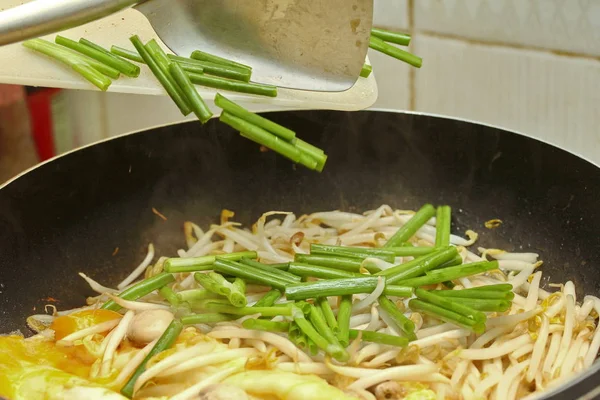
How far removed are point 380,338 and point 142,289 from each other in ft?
1.70

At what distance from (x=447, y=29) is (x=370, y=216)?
625mm

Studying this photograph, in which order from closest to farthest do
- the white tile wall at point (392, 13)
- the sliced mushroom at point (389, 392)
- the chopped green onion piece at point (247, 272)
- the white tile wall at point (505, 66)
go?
the sliced mushroom at point (389, 392)
the chopped green onion piece at point (247, 272)
the white tile wall at point (505, 66)
the white tile wall at point (392, 13)

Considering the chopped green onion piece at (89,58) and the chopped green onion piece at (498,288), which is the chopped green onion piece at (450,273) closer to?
the chopped green onion piece at (498,288)

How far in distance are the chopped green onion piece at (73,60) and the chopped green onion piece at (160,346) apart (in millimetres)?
465

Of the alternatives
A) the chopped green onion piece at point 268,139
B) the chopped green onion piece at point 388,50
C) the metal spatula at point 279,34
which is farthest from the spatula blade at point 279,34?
the chopped green onion piece at point 388,50

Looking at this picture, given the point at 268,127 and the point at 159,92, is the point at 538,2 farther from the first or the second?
the point at 159,92

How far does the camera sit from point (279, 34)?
1435 millimetres

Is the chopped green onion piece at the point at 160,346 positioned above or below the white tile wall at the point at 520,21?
below

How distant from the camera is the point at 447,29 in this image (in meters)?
2.12

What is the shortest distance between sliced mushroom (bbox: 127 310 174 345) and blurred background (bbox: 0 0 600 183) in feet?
3.70

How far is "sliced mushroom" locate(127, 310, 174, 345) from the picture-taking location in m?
1.44

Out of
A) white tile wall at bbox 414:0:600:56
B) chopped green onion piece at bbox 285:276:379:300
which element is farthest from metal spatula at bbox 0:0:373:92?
white tile wall at bbox 414:0:600:56

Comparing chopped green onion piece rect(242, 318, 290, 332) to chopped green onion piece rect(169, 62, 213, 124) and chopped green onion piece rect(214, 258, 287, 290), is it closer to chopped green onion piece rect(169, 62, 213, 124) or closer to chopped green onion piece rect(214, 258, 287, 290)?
chopped green onion piece rect(214, 258, 287, 290)

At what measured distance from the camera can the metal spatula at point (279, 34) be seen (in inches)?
54.6
